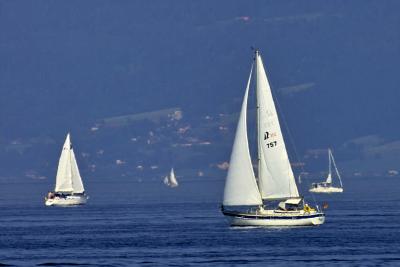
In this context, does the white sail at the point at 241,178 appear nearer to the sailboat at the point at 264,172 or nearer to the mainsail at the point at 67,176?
the sailboat at the point at 264,172

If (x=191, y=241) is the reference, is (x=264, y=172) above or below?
above

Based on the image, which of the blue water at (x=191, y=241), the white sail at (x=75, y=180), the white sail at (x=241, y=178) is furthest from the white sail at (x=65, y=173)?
the white sail at (x=241, y=178)

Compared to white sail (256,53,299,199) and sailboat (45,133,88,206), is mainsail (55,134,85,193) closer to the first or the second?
sailboat (45,133,88,206)

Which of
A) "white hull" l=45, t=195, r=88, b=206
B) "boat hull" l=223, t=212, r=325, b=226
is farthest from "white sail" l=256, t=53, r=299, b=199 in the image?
"white hull" l=45, t=195, r=88, b=206

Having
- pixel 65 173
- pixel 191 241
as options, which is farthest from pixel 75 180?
pixel 191 241

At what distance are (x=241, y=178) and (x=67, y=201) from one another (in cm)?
7661

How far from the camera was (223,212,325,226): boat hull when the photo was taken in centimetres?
11014

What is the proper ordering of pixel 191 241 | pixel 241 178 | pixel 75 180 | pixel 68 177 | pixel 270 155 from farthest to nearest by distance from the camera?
pixel 75 180
pixel 68 177
pixel 270 155
pixel 241 178
pixel 191 241

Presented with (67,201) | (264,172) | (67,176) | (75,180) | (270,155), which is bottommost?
(264,172)

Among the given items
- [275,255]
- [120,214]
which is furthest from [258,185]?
[120,214]

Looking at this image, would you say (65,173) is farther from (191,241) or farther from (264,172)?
(191,241)

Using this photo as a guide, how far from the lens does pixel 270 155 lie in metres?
111

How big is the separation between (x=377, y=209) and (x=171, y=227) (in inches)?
1454

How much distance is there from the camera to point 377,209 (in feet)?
507
